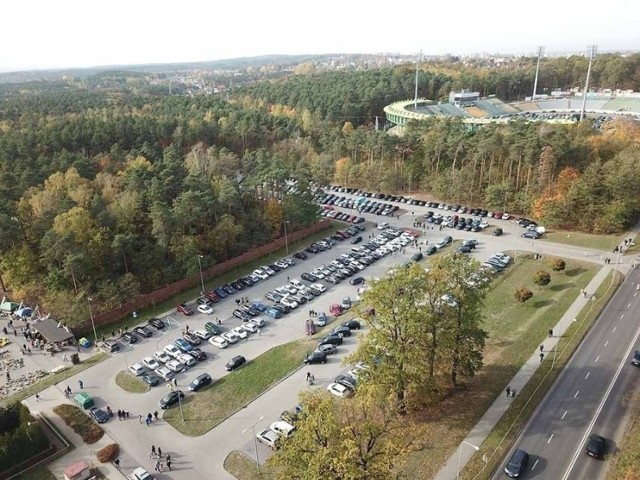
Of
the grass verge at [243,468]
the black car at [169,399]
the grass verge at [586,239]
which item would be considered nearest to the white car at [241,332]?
the black car at [169,399]

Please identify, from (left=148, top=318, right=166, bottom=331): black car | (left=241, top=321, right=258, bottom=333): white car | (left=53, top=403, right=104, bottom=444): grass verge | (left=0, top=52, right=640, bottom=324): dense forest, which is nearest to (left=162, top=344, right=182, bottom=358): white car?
(left=148, top=318, right=166, bottom=331): black car

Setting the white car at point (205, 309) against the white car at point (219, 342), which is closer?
the white car at point (219, 342)

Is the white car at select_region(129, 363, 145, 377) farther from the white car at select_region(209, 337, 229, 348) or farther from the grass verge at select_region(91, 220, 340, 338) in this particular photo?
the grass verge at select_region(91, 220, 340, 338)

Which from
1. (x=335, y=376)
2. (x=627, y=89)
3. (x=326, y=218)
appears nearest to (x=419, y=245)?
(x=326, y=218)

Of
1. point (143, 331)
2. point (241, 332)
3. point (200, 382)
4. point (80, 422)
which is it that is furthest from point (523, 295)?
point (80, 422)

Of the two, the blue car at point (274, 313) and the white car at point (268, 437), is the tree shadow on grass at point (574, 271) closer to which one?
the blue car at point (274, 313)

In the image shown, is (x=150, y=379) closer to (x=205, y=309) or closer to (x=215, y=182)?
(x=205, y=309)
